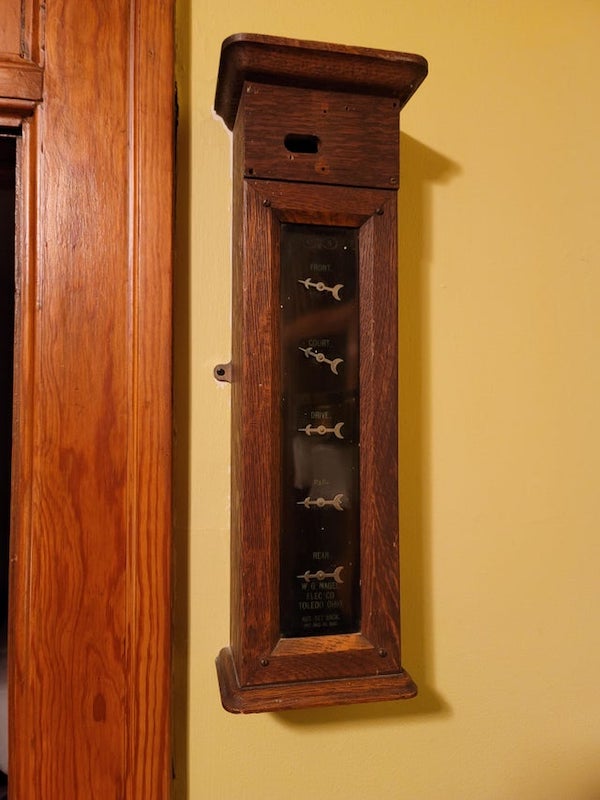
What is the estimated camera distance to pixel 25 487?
21.7 inches

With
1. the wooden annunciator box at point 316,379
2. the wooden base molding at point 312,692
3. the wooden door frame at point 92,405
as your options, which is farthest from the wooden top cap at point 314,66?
the wooden base molding at point 312,692

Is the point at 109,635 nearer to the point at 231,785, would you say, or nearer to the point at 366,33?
the point at 231,785

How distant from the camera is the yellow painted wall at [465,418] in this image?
60 centimetres

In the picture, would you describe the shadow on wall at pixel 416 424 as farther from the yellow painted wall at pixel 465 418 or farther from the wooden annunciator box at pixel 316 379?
the wooden annunciator box at pixel 316 379

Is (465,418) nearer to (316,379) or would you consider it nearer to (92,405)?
(316,379)

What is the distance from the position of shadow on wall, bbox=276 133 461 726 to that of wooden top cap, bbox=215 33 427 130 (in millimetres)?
132

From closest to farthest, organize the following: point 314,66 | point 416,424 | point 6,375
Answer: point 314,66, point 416,424, point 6,375

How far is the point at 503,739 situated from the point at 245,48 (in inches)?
30.8

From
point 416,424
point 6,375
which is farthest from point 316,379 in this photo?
point 6,375

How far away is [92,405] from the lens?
1.83 feet

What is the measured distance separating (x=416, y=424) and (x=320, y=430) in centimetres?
16

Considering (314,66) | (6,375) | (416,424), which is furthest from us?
(6,375)

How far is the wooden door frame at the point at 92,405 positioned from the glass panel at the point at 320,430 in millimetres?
125

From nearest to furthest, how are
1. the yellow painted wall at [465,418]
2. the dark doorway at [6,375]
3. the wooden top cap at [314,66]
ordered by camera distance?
the wooden top cap at [314,66]
the yellow painted wall at [465,418]
the dark doorway at [6,375]
